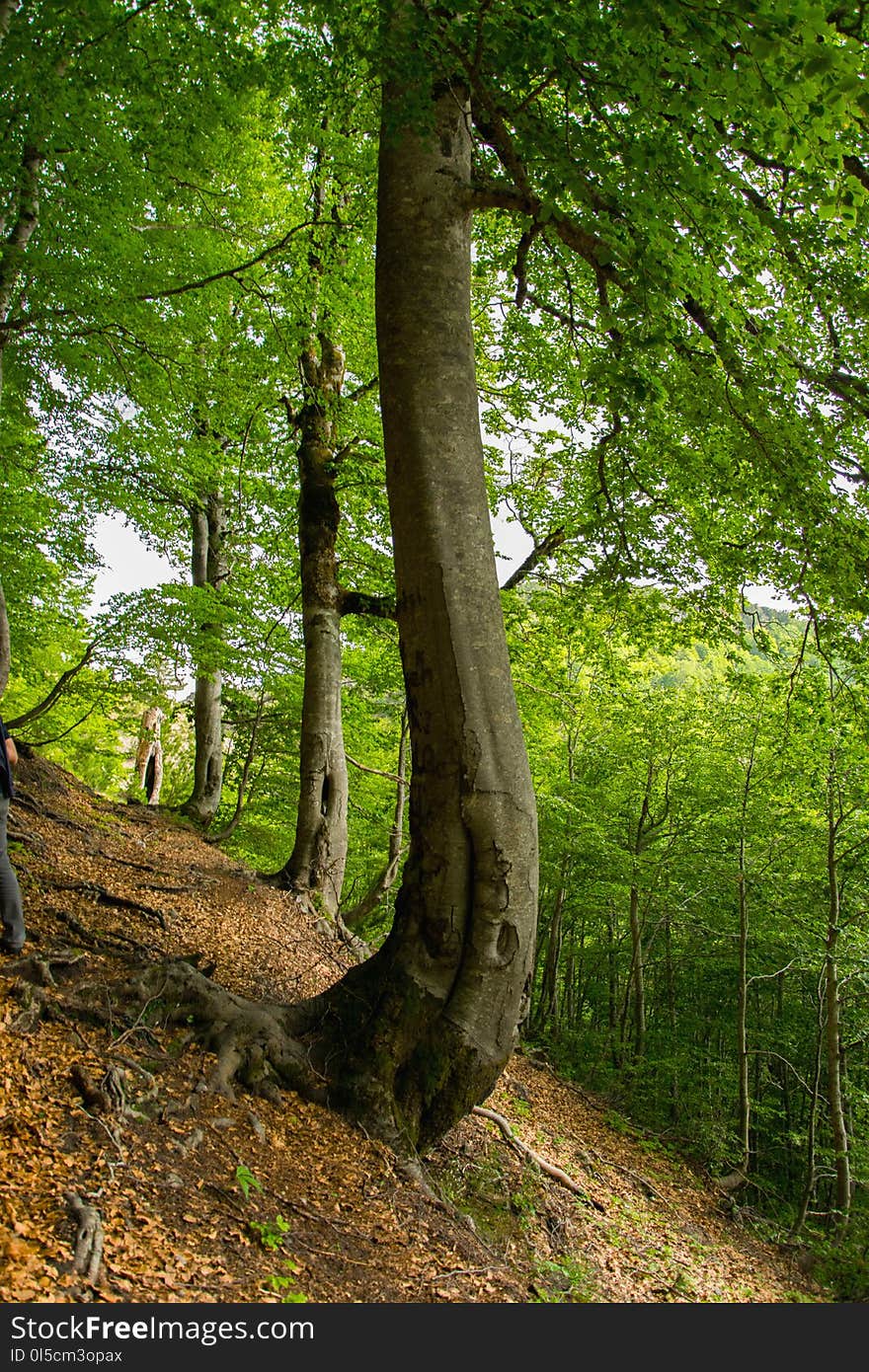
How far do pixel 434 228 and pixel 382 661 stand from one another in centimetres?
941

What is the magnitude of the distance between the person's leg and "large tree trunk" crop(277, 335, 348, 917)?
13.1 feet

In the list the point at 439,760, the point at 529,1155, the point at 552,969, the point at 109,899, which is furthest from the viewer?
the point at 552,969

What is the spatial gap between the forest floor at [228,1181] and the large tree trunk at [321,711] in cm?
136

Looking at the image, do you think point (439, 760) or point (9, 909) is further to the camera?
point (9, 909)

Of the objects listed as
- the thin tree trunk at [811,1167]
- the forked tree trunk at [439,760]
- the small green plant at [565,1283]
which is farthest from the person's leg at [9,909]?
the thin tree trunk at [811,1167]

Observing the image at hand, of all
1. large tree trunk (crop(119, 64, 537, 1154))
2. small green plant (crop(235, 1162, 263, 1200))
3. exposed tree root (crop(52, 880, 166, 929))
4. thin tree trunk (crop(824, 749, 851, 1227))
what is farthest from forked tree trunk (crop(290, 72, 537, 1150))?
thin tree trunk (crop(824, 749, 851, 1227))

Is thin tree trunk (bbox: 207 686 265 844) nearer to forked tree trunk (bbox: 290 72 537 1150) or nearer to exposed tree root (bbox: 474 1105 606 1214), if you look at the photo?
exposed tree root (bbox: 474 1105 606 1214)

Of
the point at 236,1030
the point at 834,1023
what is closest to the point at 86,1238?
the point at 236,1030

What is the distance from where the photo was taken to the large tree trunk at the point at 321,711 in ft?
28.5

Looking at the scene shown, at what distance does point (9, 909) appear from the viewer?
4.57 meters

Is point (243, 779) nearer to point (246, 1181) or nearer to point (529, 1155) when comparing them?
point (529, 1155)

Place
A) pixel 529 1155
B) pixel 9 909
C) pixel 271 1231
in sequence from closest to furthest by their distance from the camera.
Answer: pixel 271 1231, pixel 9 909, pixel 529 1155

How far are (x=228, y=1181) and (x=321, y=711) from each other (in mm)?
5694

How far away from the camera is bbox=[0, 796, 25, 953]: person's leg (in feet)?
14.7
